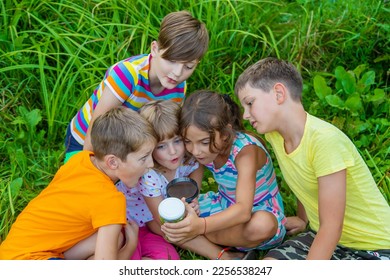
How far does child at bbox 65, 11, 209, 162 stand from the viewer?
9.78 ft

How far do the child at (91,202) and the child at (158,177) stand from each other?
0.09m

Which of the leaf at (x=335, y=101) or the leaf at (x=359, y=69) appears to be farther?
the leaf at (x=359, y=69)

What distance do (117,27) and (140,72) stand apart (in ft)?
2.46

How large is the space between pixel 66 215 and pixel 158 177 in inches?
18.4

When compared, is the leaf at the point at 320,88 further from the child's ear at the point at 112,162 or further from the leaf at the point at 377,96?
the child's ear at the point at 112,162

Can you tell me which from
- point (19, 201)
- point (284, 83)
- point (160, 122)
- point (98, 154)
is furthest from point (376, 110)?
point (19, 201)

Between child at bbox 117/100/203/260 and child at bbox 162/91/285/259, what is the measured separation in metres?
0.06

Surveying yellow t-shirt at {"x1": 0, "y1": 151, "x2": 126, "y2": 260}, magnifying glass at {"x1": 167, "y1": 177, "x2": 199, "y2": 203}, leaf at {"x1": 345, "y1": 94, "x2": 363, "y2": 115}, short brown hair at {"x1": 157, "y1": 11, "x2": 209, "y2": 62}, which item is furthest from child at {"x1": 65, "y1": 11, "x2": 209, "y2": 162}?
leaf at {"x1": 345, "y1": 94, "x2": 363, "y2": 115}

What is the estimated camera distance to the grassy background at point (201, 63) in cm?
349

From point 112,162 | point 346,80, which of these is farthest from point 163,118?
point 346,80

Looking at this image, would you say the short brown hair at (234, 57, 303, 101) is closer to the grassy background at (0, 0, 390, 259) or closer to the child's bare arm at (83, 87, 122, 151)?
the child's bare arm at (83, 87, 122, 151)

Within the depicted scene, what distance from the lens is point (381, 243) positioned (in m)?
2.70

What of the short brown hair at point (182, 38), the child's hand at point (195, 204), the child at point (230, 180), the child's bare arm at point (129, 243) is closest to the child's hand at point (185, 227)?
the child at point (230, 180)

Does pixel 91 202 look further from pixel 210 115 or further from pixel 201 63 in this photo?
pixel 201 63
